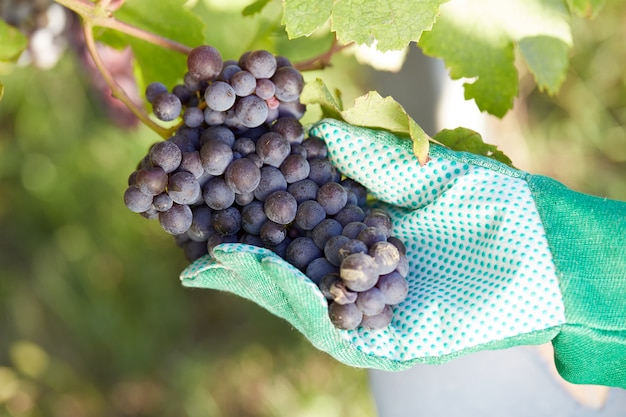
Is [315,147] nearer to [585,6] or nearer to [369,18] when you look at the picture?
[369,18]

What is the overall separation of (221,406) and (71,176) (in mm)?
714

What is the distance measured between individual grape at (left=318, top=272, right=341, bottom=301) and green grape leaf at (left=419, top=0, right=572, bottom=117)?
32 centimetres

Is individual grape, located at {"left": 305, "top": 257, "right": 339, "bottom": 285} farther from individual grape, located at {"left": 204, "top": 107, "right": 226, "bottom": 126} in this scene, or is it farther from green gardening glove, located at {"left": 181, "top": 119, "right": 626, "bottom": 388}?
individual grape, located at {"left": 204, "top": 107, "right": 226, "bottom": 126}

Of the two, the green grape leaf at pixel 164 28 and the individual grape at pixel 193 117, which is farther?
the green grape leaf at pixel 164 28

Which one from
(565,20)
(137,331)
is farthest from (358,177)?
(137,331)

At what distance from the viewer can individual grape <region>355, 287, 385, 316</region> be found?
0.48 m

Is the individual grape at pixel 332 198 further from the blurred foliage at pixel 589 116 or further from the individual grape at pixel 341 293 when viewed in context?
the blurred foliage at pixel 589 116

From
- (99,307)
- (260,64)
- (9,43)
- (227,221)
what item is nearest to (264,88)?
(260,64)

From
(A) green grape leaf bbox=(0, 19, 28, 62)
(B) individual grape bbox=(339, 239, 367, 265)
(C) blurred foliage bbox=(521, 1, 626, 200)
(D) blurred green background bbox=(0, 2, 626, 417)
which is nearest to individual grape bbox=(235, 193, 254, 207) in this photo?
(B) individual grape bbox=(339, 239, 367, 265)

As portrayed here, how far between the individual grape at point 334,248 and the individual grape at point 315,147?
10 centimetres

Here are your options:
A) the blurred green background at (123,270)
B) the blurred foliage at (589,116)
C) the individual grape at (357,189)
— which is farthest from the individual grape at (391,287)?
the blurred foliage at (589,116)

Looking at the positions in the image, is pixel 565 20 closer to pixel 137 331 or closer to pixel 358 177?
pixel 358 177

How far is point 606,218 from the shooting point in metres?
0.52

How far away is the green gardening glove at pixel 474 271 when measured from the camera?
51 centimetres
